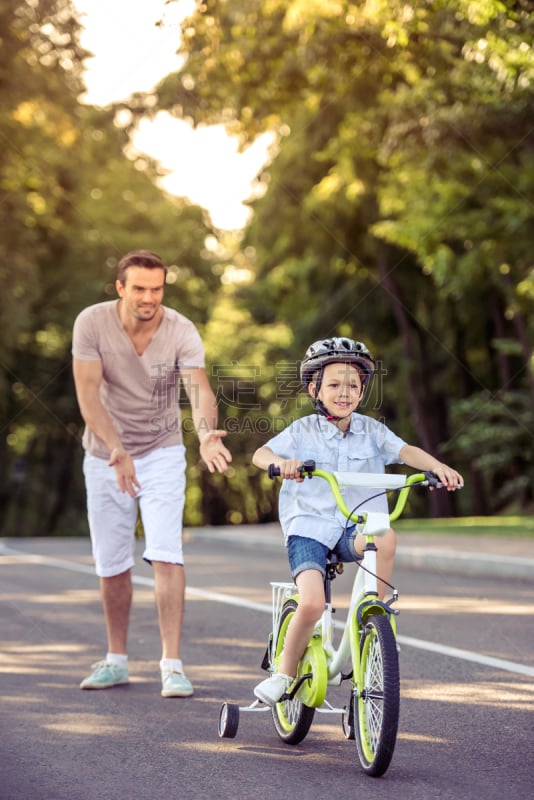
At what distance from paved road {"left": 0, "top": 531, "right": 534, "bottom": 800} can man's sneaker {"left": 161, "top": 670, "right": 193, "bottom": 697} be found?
0.18 ft

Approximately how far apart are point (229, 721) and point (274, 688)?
0.29 m

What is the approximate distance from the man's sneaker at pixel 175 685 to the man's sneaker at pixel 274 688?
1286 millimetres

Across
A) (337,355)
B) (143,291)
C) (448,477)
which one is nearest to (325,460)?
(337,355)

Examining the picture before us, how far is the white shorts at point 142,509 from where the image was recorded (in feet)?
22.7

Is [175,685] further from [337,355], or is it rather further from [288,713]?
[337,355]

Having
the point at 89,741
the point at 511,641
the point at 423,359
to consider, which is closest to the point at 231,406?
the point at 423,359

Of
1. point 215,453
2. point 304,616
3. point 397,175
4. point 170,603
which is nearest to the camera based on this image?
point 304,616

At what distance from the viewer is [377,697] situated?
4.86 meters

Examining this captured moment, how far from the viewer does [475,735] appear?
18.7 ft

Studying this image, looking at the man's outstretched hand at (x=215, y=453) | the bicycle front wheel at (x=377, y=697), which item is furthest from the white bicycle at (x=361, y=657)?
the man's outstretched hand at (x=215, y=453)

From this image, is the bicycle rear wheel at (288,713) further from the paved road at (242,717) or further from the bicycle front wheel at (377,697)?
the bicycle front wheel at (377,697)

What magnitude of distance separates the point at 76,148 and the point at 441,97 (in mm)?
13714

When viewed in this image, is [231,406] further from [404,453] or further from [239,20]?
[404,453]

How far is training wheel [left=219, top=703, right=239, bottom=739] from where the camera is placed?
5.60 m
